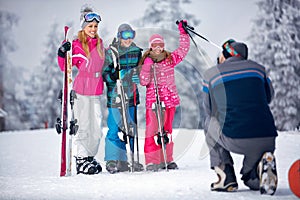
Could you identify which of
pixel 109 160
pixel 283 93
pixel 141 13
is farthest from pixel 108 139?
pixel 141 13

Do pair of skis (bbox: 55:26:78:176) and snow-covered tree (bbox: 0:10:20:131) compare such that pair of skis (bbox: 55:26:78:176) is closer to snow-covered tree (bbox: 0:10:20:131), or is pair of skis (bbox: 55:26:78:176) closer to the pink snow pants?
the pink snow pants

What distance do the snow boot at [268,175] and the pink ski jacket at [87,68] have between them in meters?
1.98

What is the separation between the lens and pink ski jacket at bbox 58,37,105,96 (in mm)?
4078

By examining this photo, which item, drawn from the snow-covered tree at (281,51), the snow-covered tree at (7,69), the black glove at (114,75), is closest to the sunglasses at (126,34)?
the black glove at (114,75)

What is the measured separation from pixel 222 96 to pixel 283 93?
10.2 m

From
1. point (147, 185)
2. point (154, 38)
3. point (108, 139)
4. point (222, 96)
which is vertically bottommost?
point (147, 185)

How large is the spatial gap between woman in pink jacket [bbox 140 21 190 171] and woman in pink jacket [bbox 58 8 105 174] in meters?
0.46

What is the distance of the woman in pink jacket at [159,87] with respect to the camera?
13.5 feet

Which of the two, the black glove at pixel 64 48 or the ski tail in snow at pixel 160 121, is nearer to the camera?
the black glove at pixel 64 48

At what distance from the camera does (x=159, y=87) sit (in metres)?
4.19

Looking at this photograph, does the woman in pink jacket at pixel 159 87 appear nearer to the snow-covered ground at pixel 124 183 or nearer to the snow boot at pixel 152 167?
the snow boot at pixel 152 167

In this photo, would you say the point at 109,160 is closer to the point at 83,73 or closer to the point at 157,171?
the point at 157,171

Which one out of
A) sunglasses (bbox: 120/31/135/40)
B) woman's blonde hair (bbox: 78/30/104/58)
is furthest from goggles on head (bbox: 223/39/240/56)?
woman's blonde hair (bbox: 78/30/104/58)

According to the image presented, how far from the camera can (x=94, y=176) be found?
3.78 metres
